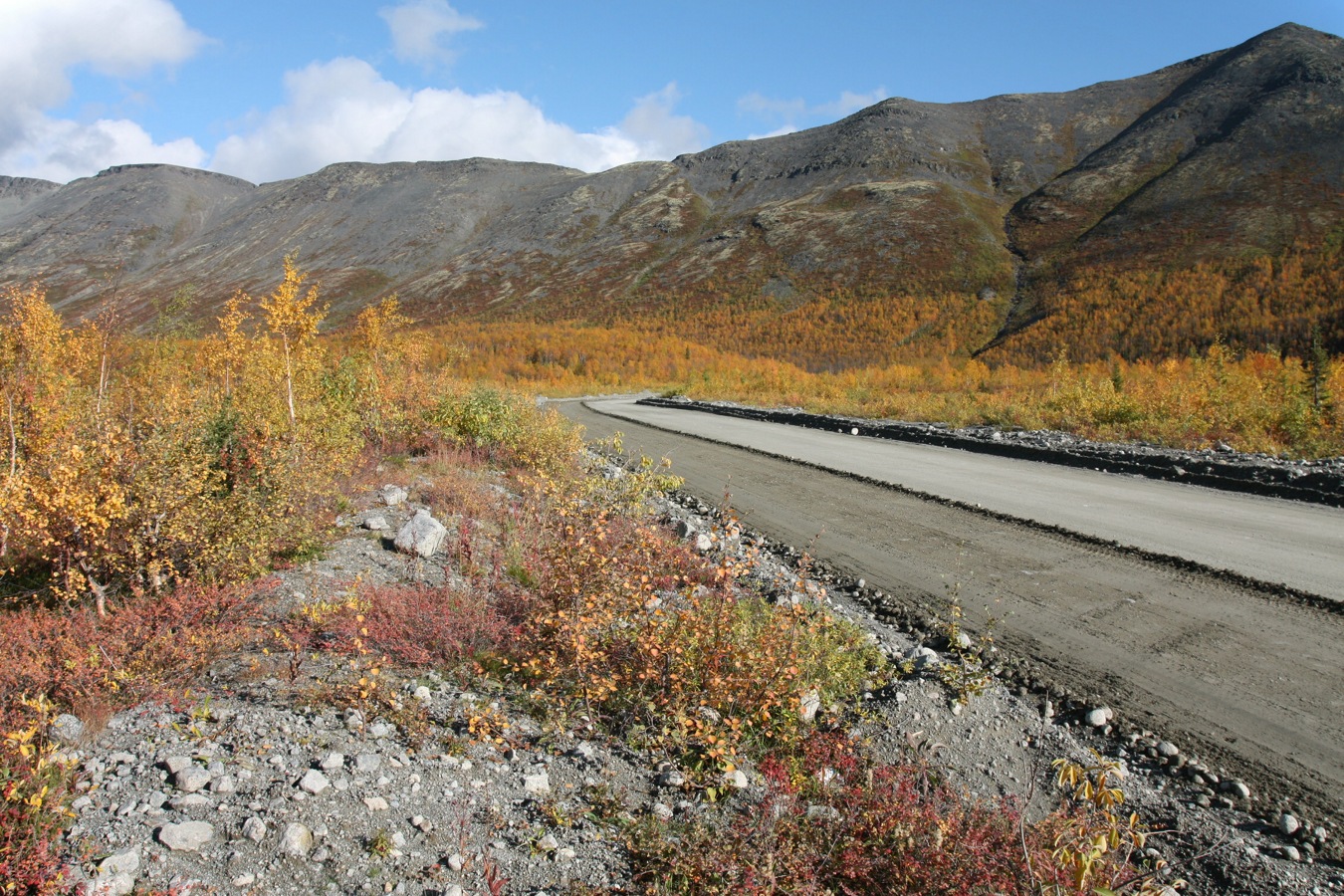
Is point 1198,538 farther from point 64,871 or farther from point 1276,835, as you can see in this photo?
point 64,871

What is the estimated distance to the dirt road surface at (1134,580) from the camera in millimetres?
3963

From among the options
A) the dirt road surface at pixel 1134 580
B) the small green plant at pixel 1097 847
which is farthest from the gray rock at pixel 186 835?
the dirt road surface at pixel 1134 580

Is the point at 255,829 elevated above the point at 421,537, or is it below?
below

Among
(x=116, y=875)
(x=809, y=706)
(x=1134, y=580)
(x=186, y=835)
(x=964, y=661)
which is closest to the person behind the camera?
(x=116, y=875)

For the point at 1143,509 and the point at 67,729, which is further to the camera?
the point at 1143,509

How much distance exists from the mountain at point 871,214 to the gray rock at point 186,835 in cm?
647

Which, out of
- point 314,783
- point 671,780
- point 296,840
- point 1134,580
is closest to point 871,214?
point 1134,580

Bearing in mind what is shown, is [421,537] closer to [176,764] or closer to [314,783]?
[176,764]

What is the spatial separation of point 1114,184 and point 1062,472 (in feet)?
266

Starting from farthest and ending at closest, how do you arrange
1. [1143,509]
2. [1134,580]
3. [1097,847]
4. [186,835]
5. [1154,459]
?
[1154,459] → [1143,509] → [1134,580] → [186,835] → [1097,847]

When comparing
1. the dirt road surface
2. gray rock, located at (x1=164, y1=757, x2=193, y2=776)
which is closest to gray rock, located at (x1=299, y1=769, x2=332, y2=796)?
gray rock, located at (x1=164, y1=757, x2=193, y2=776)

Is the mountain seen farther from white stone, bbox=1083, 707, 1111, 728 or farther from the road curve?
the road curve

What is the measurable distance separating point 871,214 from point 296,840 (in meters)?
95.1

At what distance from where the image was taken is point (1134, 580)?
6156 mm
